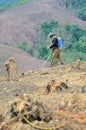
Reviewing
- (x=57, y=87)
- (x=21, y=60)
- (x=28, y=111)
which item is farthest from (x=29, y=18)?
(x=28, y=111)

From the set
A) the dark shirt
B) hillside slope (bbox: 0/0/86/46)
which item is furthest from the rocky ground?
hillside slope (bbox: 0/0/86/46)

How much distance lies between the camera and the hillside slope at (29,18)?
5378 cm

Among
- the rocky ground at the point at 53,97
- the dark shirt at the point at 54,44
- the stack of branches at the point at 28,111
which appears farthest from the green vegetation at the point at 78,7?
the stack of branches at the point at 28,111

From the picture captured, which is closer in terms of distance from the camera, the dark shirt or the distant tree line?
the dark shirt

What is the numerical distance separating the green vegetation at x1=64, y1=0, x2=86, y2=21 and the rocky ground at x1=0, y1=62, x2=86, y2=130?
45503mm

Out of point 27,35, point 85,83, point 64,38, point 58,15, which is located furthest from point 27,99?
point 58,15

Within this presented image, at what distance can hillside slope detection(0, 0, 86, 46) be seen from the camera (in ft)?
176

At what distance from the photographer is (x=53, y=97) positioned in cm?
1214

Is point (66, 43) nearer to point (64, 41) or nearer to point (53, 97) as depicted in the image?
point (64, 41)

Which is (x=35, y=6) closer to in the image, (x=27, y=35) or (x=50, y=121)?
(x=27, y=35)

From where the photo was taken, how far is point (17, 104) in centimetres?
909

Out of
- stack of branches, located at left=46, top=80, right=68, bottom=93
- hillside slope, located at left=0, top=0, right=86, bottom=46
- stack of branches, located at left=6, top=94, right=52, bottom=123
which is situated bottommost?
hillside slope, located at left=0, top=0, right=86, bottom=46

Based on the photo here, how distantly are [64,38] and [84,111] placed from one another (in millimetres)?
38464

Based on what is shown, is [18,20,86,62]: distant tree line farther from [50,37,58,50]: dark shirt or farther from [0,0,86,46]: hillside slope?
[50,37,58,50]: dark shirt
